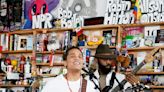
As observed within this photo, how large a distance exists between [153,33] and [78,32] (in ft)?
3.45

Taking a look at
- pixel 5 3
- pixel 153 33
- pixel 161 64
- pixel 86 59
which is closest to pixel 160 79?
pixel 161 64

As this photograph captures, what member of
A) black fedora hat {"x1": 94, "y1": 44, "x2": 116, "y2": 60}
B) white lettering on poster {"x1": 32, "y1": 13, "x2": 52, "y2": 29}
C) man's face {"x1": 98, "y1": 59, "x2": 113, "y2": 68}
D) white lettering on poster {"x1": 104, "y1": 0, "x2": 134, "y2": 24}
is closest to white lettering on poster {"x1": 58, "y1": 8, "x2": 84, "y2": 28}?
white lettering on poster {"x1": 32, "y1": 13, "x2": 52, "y2": 29}

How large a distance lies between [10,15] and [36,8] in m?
0.51

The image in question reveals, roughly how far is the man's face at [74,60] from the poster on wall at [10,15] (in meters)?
3.14

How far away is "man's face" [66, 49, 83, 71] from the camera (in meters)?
2.46

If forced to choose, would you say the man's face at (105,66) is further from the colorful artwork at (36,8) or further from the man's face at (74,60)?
the colorful artwork at (36,8)

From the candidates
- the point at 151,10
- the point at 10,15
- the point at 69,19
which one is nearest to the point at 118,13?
the point at 151,10

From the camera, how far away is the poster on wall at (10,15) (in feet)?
18.2

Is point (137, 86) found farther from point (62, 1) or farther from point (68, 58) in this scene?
point (62, 1)

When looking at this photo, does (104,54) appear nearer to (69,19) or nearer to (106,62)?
(106,62)

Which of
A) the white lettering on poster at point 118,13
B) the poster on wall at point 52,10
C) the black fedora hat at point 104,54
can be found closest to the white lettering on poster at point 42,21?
the poster on wall at point 52,10

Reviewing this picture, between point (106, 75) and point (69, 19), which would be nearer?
point (106, 75)

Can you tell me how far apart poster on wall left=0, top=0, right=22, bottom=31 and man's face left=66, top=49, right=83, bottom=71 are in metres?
3.14

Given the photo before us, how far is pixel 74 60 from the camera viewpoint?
8.11 ft
